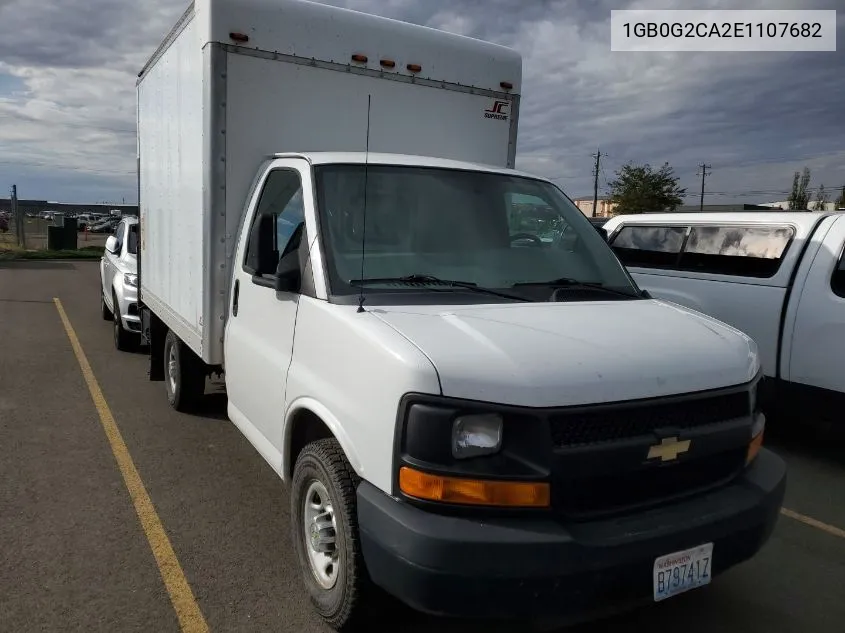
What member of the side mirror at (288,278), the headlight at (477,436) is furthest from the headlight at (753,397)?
the side mirror at (288,278)

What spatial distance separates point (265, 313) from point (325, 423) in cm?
98

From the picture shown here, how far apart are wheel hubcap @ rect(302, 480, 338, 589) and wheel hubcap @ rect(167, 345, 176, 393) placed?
3.46 m

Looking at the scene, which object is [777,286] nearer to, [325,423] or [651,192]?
[325,423]

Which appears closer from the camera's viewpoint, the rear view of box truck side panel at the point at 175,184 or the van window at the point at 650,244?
the rear view of box truck side panel at the point at 175,184

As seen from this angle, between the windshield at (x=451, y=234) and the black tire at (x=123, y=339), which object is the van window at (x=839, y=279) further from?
the black tire at (x=123, y=339)

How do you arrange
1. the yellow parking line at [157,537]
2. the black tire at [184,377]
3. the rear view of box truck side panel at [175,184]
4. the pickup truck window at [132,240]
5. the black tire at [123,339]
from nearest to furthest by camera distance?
the yellow parking line at [157,537], the rear view of box truck side panel at [175,184], the black tire at [184,377], the black tire at [123,339], the pickup truck window at [132,240]

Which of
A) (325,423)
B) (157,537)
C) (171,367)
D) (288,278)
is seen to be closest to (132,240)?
(171,367)

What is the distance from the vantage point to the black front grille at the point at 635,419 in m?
2.47

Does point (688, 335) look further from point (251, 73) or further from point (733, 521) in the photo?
point (251, 73)

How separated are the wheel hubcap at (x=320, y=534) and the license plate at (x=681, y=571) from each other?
130 centimetres

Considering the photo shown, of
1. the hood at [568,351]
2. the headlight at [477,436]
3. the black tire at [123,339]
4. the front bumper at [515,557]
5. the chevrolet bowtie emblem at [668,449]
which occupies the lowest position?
the black tire at [123,339]

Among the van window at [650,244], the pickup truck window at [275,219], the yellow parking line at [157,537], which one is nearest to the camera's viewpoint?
the yellow parking line at [157,537]

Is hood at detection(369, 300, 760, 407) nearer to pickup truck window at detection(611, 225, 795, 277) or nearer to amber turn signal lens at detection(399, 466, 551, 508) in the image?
amber turn signal lens at detection(399, 466, 551, 508)

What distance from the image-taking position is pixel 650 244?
7.36 meters
